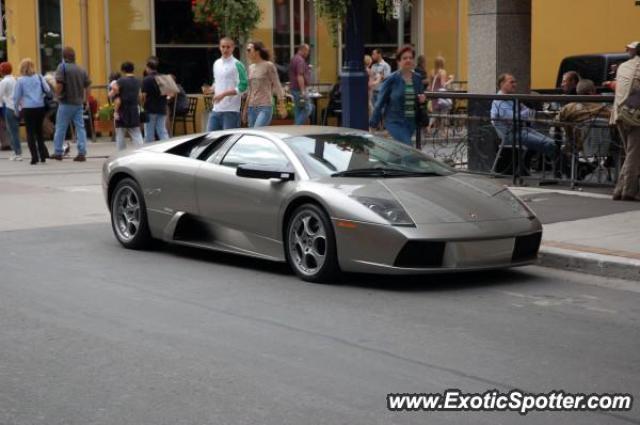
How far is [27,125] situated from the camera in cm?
2075

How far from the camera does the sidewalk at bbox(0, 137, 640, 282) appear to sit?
32.5 feet

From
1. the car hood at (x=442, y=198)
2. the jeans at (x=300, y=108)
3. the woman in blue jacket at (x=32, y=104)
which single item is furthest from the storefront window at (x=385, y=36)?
the car hood at (x=442, y=198)

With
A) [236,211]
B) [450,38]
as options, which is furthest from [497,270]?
[450,38]

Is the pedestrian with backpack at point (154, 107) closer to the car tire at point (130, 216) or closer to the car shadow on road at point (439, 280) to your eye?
the car tire at point (130, 216)

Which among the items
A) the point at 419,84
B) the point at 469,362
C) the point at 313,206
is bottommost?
the point at 469,362

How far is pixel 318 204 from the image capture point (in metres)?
9.32

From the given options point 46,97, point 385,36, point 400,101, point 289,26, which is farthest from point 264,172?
point 385,36

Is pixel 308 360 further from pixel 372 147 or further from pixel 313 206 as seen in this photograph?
pixel 372 147

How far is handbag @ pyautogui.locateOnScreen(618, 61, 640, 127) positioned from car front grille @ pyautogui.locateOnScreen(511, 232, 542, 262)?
156 inches

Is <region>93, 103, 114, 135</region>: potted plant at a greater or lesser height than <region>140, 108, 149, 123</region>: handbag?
lesser

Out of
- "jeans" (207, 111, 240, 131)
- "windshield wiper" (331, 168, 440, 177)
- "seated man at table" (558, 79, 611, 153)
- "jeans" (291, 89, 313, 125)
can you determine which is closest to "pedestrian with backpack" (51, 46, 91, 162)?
"jeans" (207, 111, 240, 131)

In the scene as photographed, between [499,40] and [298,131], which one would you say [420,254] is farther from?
[499,40]

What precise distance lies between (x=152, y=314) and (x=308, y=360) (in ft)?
5.68

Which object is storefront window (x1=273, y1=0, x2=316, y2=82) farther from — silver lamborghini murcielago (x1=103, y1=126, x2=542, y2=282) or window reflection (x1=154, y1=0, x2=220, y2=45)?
silver lamborghini murcielago (x1=103, y1=126, x2=542, y2=282)
